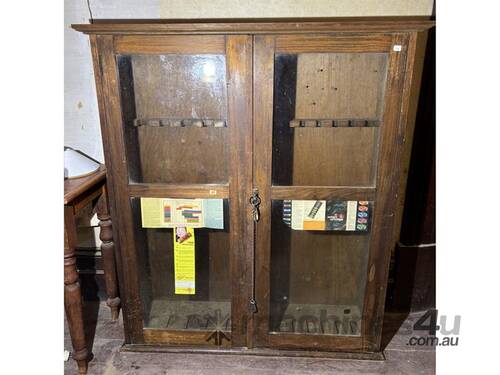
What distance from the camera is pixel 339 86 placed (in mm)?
1611

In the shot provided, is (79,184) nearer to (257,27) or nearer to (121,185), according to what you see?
(121,185)

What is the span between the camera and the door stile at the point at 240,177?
54.9 inches

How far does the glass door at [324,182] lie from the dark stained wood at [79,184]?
670 millimetres

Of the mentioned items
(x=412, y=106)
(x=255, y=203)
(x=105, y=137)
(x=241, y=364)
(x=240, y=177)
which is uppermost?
(x=412, y=106)

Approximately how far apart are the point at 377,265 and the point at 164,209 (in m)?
0.90

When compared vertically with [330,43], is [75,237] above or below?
below

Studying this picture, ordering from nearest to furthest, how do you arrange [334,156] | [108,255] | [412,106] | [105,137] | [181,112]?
[105,137], [181,112], [334,156], [412,106], [108,255]

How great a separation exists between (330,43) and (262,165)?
0.49 meters

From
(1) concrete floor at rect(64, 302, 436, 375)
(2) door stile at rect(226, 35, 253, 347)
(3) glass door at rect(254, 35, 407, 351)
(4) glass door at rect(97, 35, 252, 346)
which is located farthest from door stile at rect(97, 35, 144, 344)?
(3) glass door at rect(254, 35, 407, 351)

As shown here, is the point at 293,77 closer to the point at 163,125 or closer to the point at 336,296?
the point at 163,125

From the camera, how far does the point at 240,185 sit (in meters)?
1.54

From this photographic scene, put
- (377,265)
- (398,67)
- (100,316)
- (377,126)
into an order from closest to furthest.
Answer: (398,67) → (377,126) → (377,265) → (100,316)

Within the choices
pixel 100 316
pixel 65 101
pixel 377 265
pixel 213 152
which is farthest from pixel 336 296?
pixel 65 101

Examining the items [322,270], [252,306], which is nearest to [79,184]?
[252,306]
